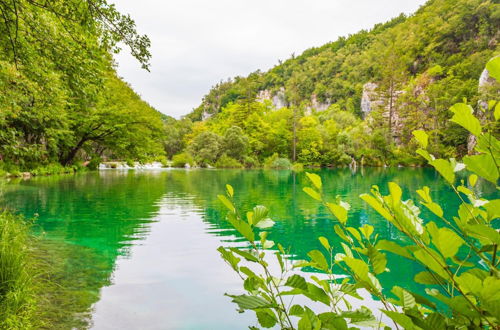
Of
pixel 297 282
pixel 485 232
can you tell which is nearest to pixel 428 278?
pixel 485 232

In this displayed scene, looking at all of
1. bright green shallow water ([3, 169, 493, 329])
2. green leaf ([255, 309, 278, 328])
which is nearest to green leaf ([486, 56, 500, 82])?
green leaf ([255, 309, 278, 328])

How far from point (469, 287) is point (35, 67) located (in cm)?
566

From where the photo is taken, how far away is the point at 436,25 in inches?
1775

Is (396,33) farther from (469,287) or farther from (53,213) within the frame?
(469,287)

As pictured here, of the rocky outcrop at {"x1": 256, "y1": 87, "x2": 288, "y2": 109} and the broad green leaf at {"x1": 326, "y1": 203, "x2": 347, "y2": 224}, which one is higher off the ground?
the rocky outcrop at {"x1": 256, "y1": 87, "x2": 288, "y2": 109}

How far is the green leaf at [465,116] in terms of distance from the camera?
22.9 inches

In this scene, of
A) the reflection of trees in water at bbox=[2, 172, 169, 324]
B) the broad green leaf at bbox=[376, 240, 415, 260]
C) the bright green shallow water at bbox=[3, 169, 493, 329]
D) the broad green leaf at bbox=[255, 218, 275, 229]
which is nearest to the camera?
the broad green leaf at bbox=[376, 240, 415, 260]

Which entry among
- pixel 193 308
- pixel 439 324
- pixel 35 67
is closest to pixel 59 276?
pixel 193 308

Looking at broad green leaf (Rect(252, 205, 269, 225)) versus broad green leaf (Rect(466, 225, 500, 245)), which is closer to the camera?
broad green leaf (Rect(466, 225, 500, 245))

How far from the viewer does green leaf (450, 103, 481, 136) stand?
1.90 ft

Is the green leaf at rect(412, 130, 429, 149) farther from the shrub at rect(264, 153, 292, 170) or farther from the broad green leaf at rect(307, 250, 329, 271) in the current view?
the shrub at rect(264, 153, 292, 170)

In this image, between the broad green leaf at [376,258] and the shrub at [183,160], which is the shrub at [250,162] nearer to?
the shrub at [183,160]

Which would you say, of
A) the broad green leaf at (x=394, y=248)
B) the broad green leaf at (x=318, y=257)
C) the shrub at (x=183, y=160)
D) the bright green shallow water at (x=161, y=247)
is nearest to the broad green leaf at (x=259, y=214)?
the broad green leaf at (x=318, y=257)

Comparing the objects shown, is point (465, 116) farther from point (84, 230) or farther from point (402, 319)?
point (84, 230)
